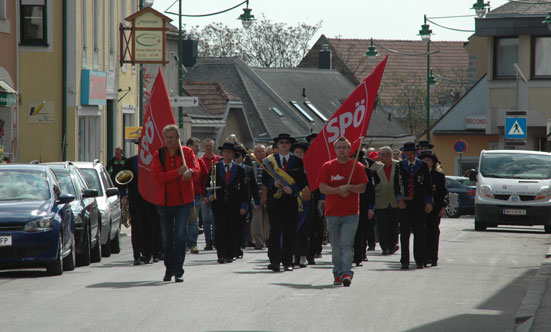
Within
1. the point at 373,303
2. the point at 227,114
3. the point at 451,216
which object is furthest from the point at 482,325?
the point at 227,114

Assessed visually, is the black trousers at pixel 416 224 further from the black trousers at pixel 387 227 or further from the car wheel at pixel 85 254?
the car wheel at pixel 85 254

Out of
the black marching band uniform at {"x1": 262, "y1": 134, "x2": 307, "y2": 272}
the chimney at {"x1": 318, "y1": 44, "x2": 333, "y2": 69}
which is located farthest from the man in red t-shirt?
the chimney at {"x1": 318, "y1": 44, "x2": 333, "y2": 69}

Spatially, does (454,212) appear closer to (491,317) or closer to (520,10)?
(520,10)

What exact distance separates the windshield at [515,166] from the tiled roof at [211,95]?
32181 millimetres

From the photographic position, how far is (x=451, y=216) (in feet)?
140

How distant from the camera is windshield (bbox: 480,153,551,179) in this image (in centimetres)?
3061

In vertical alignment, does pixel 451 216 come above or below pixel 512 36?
below

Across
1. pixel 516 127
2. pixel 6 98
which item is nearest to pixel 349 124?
pixel 6 98

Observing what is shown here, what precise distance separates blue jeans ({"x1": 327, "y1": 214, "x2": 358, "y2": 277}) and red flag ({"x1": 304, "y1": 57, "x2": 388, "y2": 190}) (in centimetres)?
162

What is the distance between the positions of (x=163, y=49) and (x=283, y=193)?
65.3ft

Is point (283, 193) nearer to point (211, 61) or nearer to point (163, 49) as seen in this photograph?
point (163, 49)

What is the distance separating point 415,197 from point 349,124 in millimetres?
1556

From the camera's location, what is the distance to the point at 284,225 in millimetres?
16688

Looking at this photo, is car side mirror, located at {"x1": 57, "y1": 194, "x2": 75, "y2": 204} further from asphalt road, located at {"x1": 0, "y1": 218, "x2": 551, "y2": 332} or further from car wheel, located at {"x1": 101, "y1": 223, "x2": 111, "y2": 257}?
car wheel, located at {"x1": 101, "y1": 223, "x2": 111, "y2": 257}
